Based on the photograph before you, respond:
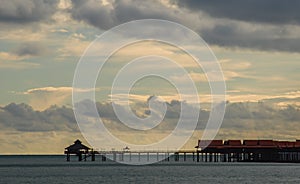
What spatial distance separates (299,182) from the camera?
5802 inches

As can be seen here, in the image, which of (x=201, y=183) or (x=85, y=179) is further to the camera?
(x=85, y=179)

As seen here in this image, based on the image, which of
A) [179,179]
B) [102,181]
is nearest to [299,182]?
[179,179]

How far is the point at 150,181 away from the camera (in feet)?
506

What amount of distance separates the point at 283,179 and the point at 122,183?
31920 mm

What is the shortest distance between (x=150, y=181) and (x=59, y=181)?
16791mm

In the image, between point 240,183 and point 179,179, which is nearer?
point 240,183

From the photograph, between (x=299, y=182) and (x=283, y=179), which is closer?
(x=299, y=182)

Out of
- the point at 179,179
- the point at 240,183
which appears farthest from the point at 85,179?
the point at 240,183

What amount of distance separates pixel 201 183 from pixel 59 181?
88.7 ft

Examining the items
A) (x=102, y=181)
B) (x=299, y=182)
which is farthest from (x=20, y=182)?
(x=299, y=182)

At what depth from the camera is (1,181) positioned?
6206 inches

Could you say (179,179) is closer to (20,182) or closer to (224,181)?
(224,181)

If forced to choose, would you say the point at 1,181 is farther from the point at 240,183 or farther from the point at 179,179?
the point at 240,183

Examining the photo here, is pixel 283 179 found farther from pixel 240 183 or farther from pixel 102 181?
pixel 102 181
